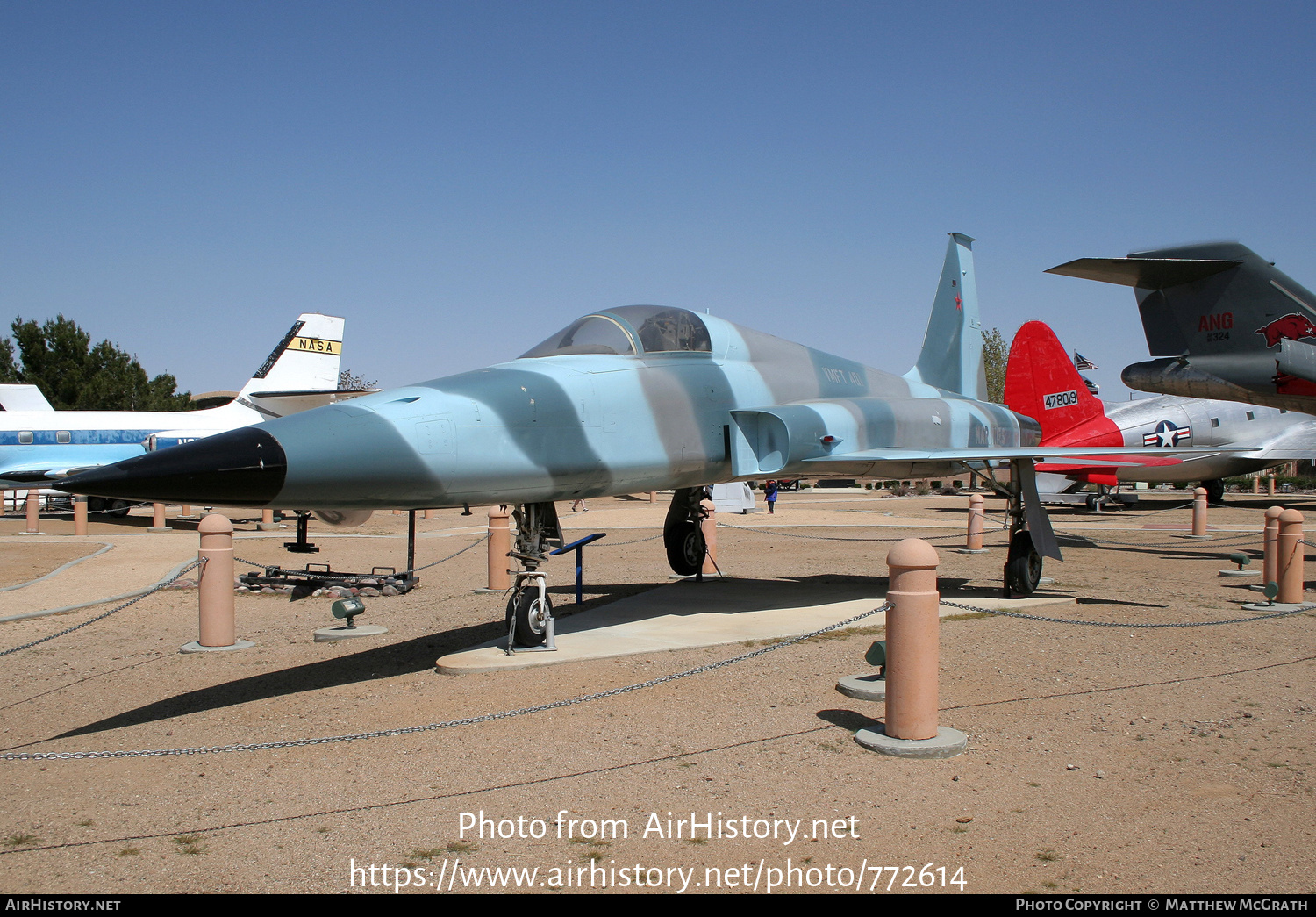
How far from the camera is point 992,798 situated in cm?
398

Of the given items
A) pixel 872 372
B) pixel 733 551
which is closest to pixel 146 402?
pixel 733 551

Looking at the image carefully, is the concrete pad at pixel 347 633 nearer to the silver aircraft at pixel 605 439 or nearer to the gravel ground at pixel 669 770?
the gravel ground at pixel 669 770

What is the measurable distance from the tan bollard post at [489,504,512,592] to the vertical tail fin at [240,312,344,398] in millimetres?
20127

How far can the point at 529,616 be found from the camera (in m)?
6.91

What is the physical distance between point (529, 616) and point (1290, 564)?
8.09 m

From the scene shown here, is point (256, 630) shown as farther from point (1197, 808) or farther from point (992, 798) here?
point (1197, 808)

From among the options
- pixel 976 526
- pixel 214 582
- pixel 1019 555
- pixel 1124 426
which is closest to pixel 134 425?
pixel 214 582

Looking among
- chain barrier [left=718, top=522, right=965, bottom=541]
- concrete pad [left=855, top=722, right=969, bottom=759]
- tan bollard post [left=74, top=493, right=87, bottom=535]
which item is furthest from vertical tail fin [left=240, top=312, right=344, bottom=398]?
concrete pad [left=855, top=722, right=969, bottom=759]

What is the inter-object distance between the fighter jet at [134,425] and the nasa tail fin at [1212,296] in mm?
19332

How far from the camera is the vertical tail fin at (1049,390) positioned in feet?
73.9

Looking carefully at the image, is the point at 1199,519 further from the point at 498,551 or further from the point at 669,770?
the point at 669,770
